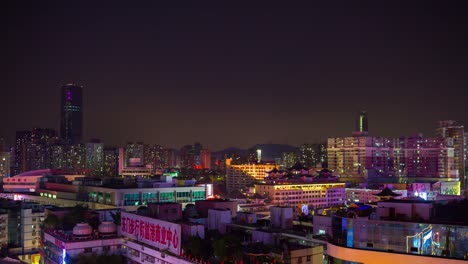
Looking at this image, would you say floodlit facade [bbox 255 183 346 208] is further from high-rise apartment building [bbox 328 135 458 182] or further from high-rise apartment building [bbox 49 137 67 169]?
high-rise apartment building [bbox 49 137 67 169]

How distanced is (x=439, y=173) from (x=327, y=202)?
36.0 metres

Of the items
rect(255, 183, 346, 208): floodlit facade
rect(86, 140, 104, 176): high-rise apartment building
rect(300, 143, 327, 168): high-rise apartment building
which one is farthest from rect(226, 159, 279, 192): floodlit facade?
rect(86, 140, 104, 176): high-rise apartment building

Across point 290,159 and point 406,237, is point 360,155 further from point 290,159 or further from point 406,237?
point 406,237

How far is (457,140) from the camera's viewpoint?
294 feet

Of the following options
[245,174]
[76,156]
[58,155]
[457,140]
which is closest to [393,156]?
[457,140]

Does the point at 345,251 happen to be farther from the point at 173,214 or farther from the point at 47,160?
the point at 47,160

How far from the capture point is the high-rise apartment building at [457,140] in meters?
86.8

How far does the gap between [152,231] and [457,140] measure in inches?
3345

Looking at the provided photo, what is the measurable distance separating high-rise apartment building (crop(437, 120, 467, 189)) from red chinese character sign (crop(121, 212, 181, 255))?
79158 mm

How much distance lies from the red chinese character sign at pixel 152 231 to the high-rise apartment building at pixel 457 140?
79.2 metres

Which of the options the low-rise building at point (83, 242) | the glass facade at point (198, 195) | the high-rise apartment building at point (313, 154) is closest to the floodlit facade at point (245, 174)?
the high-rise apartment building at point (313, 154)

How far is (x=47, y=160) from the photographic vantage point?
10838cm

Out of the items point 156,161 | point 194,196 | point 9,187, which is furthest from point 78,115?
point 194,196

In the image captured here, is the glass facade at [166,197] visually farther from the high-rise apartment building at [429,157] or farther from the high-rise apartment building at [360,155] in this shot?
the high-rise apartment building at [429,157]
